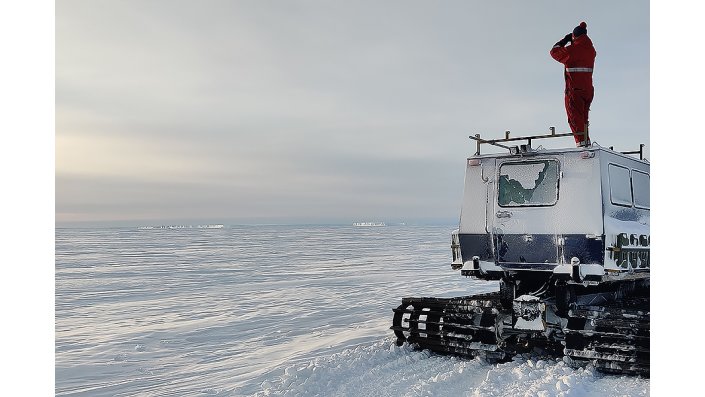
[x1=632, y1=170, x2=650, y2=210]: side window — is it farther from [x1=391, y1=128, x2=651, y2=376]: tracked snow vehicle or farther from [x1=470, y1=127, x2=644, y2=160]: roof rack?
[x1=470, y1=127, x2=644, y2=160]: roof rack

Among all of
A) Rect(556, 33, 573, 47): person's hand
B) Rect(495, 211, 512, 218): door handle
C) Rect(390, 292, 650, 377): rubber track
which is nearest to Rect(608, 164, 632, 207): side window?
Rect(495, 211, 512, 218): door handle

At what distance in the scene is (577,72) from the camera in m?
8.73

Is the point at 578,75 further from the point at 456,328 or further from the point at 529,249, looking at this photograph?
the point at 456,328

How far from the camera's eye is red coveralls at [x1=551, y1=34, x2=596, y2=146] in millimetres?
8656

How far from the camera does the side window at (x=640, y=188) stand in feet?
27.9

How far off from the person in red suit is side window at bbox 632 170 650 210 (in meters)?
0.94

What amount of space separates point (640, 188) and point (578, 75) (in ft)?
6.18

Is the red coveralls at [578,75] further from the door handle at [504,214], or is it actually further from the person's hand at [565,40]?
the door handle at [504,214]
